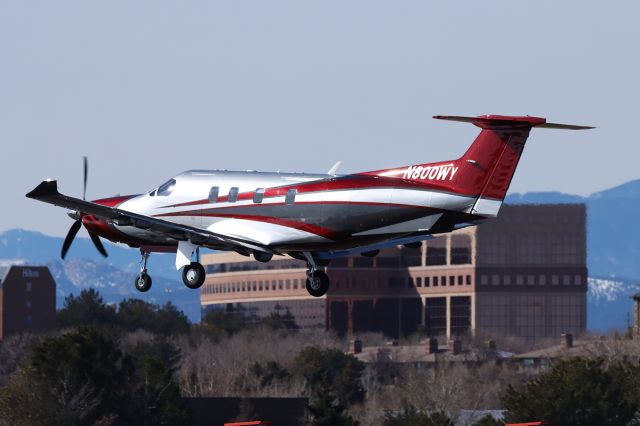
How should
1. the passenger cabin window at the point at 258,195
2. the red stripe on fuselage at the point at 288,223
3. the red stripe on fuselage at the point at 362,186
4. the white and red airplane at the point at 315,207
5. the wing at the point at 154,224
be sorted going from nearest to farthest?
the white and red airplane at the point at 315,207
the red stripe on fuselage at the point at 362,186
the red stripe on fuselage at the point at 288,223
the wing at the point at 154,224
the passenger cabin window at the point at 258,195

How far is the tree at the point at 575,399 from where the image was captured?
531ft

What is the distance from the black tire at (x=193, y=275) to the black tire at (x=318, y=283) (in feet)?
13.6

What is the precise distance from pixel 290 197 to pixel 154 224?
5.59 metres

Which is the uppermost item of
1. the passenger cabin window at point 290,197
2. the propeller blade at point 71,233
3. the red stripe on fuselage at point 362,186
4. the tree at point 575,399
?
the red stripe on fuselage at point 362,186

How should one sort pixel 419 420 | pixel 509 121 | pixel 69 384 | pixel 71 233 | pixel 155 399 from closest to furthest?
pixel 509 121
pixel 71 233
pixel 419 420
pixel 69 384
pixel 155 399

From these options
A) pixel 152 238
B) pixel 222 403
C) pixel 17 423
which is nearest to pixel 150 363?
pixel 222 403

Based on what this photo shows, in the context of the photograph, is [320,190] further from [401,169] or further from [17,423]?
[17,423]

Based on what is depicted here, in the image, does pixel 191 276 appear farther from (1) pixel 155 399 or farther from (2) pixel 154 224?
(1) pixel 155 399

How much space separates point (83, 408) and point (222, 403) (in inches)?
565

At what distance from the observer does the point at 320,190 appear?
6794 cm

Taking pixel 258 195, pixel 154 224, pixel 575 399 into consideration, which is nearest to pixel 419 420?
pixel 575 399

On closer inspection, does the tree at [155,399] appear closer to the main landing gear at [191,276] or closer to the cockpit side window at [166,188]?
the cockpit side window at [166,188]

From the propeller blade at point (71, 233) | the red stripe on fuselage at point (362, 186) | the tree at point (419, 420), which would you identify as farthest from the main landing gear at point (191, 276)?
the tree at point (419, 420)

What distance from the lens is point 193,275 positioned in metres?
69.2
